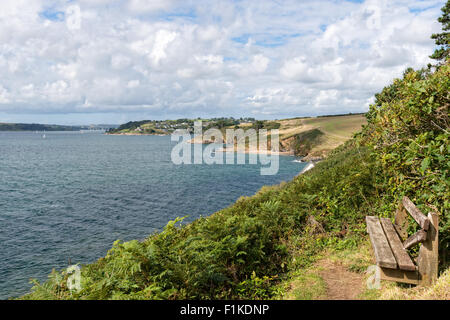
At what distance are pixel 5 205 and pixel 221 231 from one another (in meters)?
35.2

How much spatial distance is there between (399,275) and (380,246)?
63 cm

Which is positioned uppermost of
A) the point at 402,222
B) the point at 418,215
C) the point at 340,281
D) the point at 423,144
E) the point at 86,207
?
the point at 423,144

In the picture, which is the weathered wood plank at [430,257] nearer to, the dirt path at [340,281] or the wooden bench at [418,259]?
the wooden bench at [418,259]

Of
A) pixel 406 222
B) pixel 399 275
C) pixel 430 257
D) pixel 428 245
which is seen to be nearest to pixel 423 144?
pixel 406 222

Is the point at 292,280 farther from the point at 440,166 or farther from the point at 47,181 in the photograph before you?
the point at 47,181

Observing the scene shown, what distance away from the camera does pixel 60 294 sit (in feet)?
18.5

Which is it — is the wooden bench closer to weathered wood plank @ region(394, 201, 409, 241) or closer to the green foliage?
the green foliage

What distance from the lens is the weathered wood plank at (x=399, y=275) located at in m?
4.90

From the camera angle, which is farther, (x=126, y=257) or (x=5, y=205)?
(x=5, y=205)

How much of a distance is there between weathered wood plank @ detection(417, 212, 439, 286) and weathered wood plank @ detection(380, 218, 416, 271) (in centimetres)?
23

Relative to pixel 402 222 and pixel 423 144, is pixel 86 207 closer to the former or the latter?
pixel 402 222

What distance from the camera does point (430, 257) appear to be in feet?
16.0

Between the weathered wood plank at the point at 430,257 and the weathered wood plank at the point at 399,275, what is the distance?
0.12m
